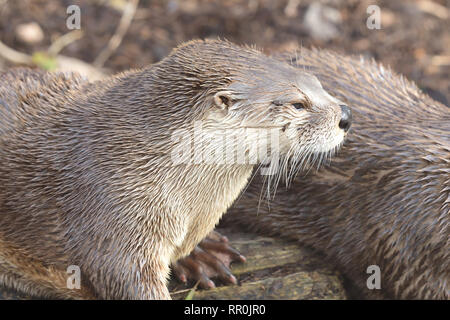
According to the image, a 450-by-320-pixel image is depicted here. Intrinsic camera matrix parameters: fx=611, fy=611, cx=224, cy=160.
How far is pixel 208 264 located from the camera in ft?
8.38

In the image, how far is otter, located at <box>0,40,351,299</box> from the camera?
2082mm

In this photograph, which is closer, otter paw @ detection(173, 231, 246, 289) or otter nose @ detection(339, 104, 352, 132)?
otter nose @ detection(339, 104, 352, 132)

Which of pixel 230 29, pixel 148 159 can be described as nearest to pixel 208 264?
pixel 148 159

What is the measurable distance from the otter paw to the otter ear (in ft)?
2.53

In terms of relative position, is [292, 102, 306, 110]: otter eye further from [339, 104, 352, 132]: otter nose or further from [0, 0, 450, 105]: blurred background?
[0, 0, 450, 105]: blurred background

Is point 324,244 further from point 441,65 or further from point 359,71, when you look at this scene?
point 441,65

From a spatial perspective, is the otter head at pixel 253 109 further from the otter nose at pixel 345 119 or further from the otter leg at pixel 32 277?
the otter leg at pixel 32 277

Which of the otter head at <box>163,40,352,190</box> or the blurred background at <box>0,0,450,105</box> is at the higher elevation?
the blurred background at <box>0,0,450,105</box>

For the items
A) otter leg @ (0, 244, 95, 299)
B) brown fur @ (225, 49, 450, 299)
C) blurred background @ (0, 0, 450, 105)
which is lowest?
otter leg @ (0, 244, 95, 299)

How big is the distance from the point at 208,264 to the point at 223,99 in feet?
2.66

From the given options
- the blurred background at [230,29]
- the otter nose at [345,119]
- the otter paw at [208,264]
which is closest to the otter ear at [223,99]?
the otter nose at [345,119]

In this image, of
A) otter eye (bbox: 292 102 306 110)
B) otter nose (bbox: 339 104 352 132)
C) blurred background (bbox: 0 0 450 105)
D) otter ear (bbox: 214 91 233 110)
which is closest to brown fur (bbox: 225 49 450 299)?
otter nose (bbox: 339 104 352 132)
